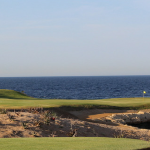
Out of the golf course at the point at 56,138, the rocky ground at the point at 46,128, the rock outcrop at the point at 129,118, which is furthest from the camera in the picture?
the rock outcrop at the point at 129,118

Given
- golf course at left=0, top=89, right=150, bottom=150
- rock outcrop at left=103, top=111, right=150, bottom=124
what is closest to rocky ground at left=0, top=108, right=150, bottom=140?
golf course at left=0, top=89, right=150, bottom=150

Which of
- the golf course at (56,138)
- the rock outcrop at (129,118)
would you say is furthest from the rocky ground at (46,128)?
the rock outcrop at (129,118)

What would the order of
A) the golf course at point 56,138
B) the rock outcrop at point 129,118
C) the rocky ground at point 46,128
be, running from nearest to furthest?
the golf course at point 56,138 → the rocky ground at point 46,128 → the rock outcrop at point 129,118

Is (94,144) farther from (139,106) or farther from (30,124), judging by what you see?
(139,106)

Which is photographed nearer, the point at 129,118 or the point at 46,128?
the point at 46,128

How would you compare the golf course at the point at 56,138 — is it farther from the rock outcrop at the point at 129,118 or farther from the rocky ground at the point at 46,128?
the rock outcrop at the point at 129,118

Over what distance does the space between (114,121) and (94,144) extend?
11.4 meters

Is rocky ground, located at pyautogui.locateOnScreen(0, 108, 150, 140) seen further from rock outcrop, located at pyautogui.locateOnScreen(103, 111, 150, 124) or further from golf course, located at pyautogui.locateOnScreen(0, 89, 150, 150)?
rock outcrop, located at pyautogui.locateOnScreen(103, 111, 150, 124)

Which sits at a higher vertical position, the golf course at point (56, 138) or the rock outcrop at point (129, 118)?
the golf course at point (56, 138)

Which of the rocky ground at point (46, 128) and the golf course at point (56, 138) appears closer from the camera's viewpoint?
the golf course at point (56, 138)

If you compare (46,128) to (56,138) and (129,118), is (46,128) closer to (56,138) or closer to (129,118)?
(56,138)

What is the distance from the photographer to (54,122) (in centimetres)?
1345

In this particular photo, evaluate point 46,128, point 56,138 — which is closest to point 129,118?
point 46,128

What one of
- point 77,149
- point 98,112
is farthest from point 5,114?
point 98,112
